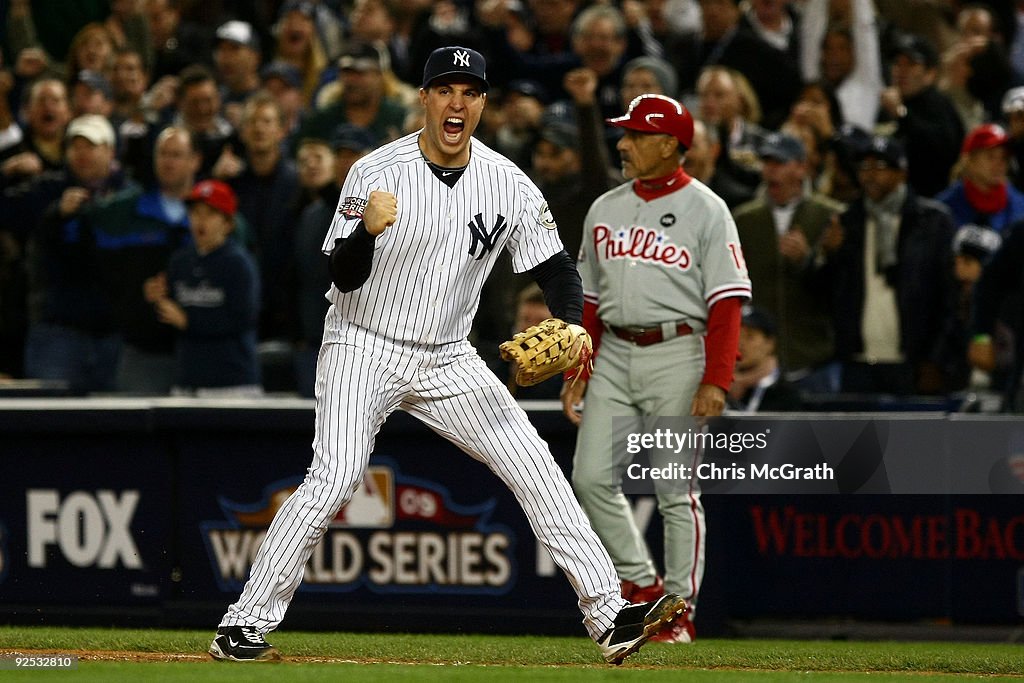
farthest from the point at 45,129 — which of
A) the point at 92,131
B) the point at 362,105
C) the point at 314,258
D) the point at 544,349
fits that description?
the point at 544,349

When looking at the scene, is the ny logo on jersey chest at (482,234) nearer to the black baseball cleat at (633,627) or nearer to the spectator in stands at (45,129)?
the black baseball cleat at (633,627)

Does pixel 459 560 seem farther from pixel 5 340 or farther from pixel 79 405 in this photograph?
pixel 5 340

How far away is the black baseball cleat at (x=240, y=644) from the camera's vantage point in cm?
605

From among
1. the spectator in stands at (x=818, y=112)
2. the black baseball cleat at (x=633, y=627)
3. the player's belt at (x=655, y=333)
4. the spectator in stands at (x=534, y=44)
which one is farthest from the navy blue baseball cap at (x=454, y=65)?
the spectator in stands at (x=534, y=44)

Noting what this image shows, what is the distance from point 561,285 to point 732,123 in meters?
5.24

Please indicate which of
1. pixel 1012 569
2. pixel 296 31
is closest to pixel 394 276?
pixel 1012 569

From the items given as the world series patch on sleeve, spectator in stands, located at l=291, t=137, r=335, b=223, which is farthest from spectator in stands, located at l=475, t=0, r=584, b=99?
the world series patch on sleeve

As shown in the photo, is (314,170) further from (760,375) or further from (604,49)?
(760,375)

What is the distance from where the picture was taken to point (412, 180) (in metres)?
6.03

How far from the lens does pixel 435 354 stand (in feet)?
20.2

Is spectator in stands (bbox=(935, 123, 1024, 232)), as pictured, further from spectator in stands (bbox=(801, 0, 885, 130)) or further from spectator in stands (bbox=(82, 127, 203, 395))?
spectator in stands (bbox=(82, 127, 203, 395))

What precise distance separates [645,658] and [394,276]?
1833 millimetres

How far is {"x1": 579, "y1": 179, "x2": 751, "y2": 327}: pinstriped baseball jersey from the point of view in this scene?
7230 millimetres

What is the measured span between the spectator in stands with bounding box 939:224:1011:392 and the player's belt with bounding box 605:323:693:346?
8.68 ft
